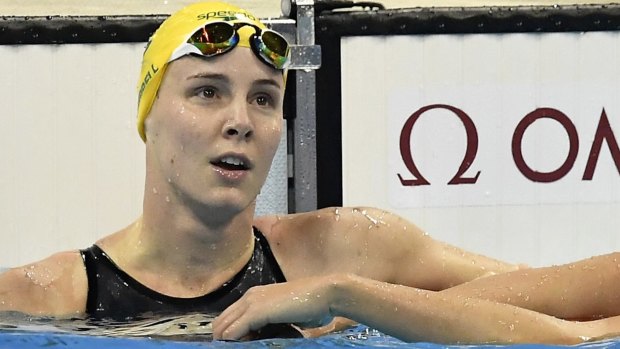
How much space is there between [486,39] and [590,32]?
0.38 meters

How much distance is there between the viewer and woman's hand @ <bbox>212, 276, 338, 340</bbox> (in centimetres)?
205

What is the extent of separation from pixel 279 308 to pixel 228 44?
2.39 feet

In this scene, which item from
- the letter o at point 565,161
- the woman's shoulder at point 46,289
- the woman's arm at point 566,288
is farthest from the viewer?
the letter o at point 565,161

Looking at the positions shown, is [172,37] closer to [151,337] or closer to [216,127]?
[216,127]

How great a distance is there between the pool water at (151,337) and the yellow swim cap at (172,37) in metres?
0.51

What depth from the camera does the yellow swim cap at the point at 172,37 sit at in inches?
100

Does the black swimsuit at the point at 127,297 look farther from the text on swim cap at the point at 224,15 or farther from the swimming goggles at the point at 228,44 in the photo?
the text on swim cap at the point at 224,15

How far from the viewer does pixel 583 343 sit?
83.1 inches

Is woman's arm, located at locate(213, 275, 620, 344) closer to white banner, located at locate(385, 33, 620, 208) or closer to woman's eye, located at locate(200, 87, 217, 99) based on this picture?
woman's eye, located at locate(200, 87, 217, 99)

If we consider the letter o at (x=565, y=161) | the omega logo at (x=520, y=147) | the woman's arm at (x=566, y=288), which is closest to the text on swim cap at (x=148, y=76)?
the woman's arm at (x=566, y=288)

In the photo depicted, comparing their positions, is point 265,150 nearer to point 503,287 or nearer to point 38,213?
point 503,287

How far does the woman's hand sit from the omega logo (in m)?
1.76

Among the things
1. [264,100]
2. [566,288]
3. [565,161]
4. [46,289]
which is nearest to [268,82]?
[264,100]

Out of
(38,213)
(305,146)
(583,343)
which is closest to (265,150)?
(583,343)
